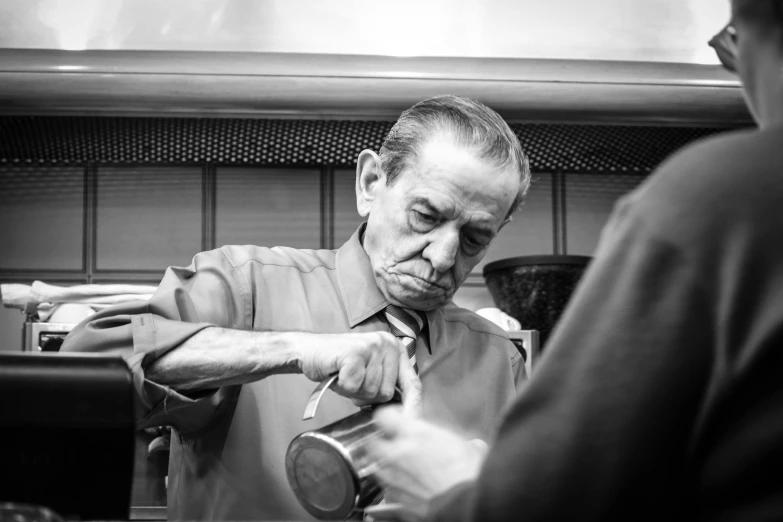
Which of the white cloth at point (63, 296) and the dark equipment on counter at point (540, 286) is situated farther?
the dark equipment on counter at point (540, 286)

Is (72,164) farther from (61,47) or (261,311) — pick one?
(261,311)

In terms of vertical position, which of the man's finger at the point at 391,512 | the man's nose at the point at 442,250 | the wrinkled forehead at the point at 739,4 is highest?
the wrinkled forehead at the point at 739,4

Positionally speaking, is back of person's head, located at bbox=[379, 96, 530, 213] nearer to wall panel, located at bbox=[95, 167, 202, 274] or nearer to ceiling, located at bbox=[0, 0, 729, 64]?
ceiling, located at bbox=[0, 0, 729, 64]

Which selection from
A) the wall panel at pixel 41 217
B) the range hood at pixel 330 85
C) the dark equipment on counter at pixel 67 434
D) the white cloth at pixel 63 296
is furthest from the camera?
the wall panel at pixel 41 217

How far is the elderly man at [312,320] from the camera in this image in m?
1.63

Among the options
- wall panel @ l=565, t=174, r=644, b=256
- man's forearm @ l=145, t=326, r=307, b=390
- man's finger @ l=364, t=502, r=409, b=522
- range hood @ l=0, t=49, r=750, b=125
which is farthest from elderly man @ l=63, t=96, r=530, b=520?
wall panel @ l=565, t=174, r=644, b=256

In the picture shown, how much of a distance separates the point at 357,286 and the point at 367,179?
0.26 meters

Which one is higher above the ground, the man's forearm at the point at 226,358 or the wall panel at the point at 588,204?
the wall panel at the point at 588,204

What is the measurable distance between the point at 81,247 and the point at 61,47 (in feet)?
2.74

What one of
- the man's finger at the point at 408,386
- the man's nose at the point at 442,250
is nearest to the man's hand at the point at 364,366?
the man's finger at the point at 408,386

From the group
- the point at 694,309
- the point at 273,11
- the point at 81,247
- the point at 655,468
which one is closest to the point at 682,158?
the point at 694,309

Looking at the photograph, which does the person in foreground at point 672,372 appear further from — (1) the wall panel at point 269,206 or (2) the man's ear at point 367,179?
(1) the wall panel at point 269,206

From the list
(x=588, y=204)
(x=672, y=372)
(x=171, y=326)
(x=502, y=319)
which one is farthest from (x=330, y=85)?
(x=672, y=372)

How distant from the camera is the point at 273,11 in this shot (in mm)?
3217
